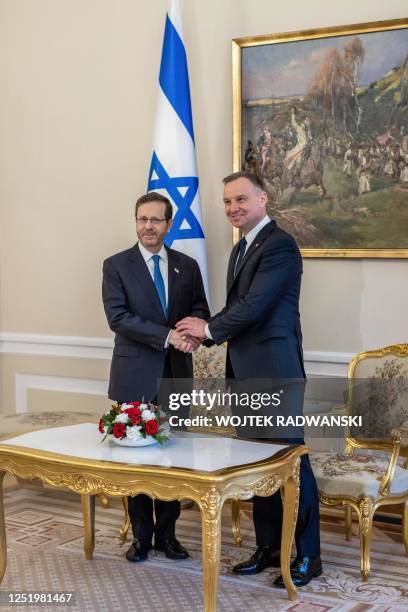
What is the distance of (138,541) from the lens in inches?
172

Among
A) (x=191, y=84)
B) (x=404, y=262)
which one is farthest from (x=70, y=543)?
(x=191, y=84)

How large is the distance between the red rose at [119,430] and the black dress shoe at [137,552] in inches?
37.5

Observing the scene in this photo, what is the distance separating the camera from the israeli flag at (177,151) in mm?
5324

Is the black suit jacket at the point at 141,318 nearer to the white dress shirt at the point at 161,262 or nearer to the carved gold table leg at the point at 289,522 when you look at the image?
the white dress shirt at the point at 161,262

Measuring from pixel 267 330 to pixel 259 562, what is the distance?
45.1 inches

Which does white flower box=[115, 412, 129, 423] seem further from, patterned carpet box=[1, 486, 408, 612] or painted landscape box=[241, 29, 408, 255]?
painted landscape box=[241, 29, 408, 255]

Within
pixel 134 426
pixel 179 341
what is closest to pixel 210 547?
pixel 134 426

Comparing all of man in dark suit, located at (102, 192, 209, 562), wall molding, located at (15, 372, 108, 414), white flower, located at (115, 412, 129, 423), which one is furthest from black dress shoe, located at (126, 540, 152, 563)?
wall molding, located at (15, 372, 108, 414)

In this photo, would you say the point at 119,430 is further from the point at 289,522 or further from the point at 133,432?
the point at 289,522

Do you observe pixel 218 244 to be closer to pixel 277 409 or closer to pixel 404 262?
pixel 404 262

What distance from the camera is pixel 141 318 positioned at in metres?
4.34

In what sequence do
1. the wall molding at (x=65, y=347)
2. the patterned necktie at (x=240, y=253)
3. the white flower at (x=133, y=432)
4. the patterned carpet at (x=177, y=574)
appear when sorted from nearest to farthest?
1. the white flower at (x=133, y=432)
2. the patterned carpet at (x=177, y=574)
3. the patterned necktie at (x=240, y=253)
4. the wall molding at (x=65, y=347)

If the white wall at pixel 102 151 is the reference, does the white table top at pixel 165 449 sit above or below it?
below

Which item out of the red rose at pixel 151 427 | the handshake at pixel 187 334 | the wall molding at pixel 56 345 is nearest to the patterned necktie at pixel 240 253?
the handshake at pixel 187 334
